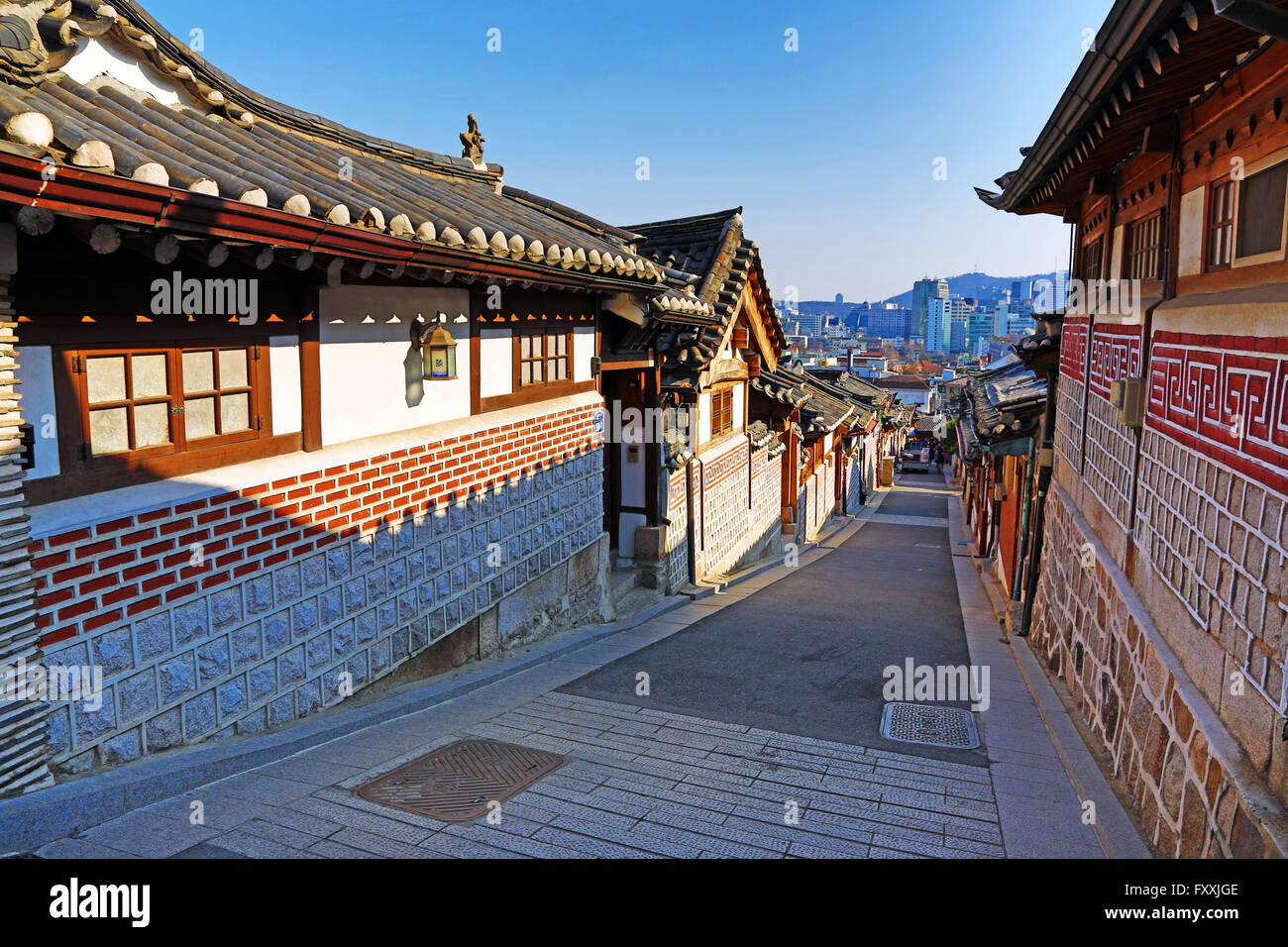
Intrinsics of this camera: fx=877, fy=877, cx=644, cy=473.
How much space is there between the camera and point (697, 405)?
15.8 metres

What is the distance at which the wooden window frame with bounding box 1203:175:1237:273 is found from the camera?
5355 mm

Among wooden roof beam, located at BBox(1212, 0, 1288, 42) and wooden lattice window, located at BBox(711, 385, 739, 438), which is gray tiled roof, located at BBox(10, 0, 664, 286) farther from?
wooden lattice window, located at BBox(711, 385, 739, 438)

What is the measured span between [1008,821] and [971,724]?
265 centimetres

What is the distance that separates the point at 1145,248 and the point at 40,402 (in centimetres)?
842

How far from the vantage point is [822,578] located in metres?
18.6

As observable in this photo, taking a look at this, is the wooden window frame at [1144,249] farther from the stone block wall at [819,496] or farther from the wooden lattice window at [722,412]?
the stone block wall at [819,496]

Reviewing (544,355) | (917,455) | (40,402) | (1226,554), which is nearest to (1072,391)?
(544,355)

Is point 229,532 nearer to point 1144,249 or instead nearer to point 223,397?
point 223,397

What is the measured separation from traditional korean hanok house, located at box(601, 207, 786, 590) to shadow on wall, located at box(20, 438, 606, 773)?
4.22 metres

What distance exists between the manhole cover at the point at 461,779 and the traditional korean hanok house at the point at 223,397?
1.16 metres

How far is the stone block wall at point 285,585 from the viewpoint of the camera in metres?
4.86

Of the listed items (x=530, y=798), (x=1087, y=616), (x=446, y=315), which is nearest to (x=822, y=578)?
(x=1087, y=616)
